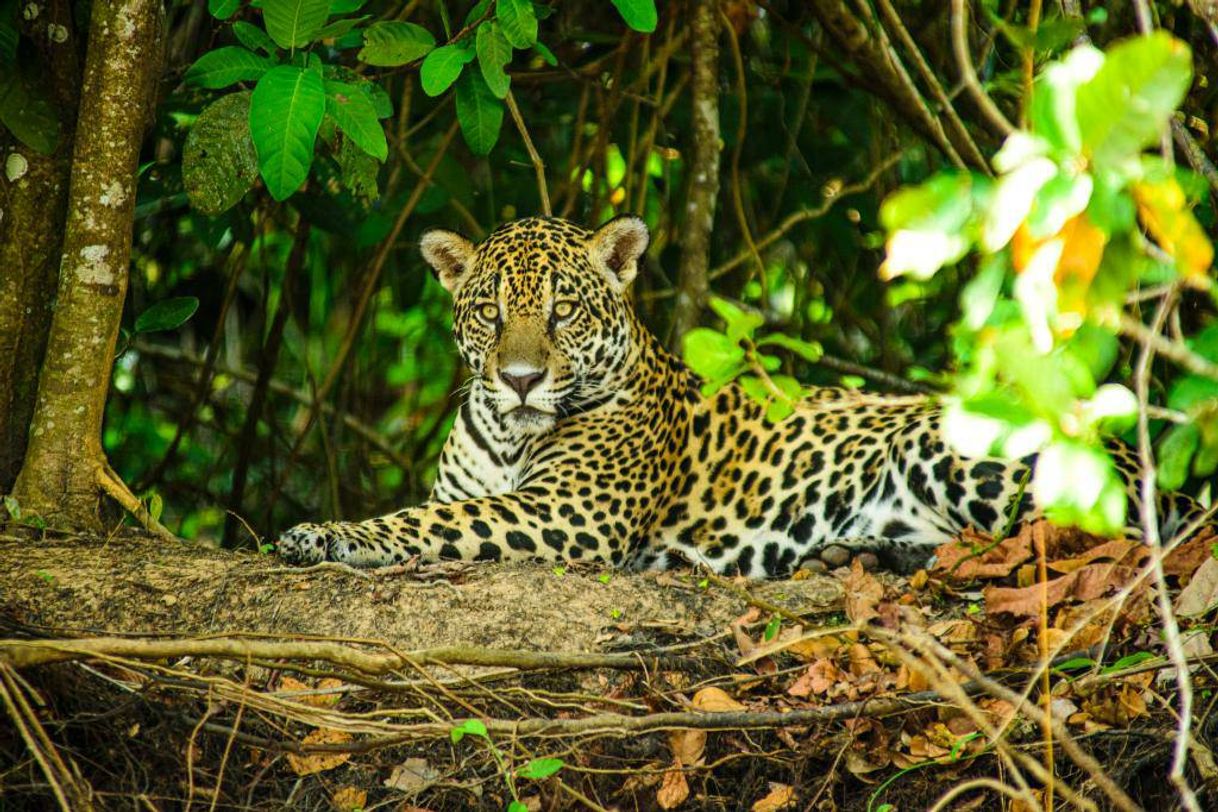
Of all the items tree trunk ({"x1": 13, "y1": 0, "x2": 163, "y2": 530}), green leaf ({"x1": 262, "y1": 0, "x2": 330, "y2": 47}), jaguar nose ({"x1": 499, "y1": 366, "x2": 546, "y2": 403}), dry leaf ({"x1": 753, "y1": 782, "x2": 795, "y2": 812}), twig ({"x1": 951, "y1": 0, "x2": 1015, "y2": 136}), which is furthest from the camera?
jaguar nose ({"x1": 499, "y1": 366, "x2": 546, "y2": 403})

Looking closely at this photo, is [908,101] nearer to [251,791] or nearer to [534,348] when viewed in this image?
[534,348]

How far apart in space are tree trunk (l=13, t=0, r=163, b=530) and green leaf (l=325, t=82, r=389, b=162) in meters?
0.99

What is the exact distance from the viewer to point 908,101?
23.4 feet

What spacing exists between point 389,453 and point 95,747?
6.12 meters

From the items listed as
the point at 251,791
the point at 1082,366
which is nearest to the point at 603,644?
the point at 251,791

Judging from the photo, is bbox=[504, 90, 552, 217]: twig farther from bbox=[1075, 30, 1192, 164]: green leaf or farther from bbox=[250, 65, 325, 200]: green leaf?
bbox=[1075, 30, 1192, 164]: green leaf

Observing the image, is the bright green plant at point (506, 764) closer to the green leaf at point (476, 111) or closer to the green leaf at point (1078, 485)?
the green leaf at point (1078, 485)

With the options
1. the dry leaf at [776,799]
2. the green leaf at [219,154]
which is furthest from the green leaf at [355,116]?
the dry leaf at [776,799]

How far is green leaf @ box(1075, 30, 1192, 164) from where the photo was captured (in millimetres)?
2146

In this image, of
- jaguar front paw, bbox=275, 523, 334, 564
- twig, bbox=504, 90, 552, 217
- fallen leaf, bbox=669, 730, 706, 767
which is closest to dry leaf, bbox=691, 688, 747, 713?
fallen leaf, bbox=669, 730, 706, 767

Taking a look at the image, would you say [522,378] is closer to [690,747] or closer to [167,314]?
[167,314]

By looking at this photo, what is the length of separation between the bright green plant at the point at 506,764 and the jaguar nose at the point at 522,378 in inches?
101

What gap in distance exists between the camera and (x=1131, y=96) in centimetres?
219

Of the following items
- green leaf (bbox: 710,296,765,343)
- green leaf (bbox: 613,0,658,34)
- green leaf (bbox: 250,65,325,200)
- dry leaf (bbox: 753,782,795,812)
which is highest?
green leaf (bbox: 613,0,658,34)
